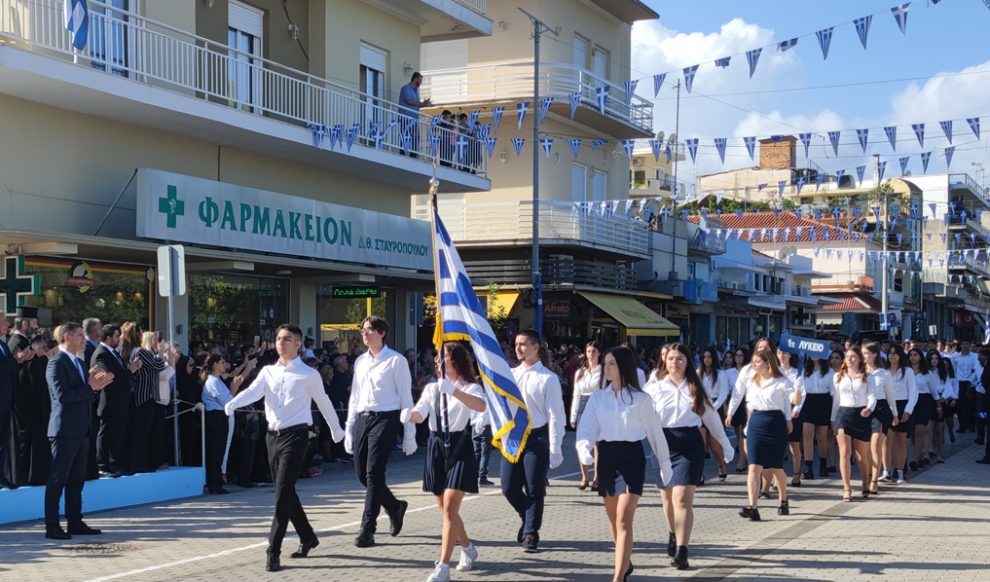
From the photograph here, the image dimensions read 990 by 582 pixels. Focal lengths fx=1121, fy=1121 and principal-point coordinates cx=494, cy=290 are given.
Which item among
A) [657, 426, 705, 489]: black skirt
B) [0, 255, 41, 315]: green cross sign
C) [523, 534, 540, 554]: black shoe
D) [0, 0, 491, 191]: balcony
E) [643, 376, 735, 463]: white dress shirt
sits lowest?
[523, 534, 540, 554]: black shoe

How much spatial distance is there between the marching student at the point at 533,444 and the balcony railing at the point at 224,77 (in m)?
6.75

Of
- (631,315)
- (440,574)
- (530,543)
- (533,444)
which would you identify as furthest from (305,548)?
(631,315)

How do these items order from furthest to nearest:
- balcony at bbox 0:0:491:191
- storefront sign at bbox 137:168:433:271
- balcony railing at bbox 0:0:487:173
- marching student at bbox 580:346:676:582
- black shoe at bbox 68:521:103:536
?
1. storefront sign at bbox 137:168:433:271
2. balcony railing at bbox 0:0:487:173
3. balcony at bbox 0:0:491:191
4. black shoe at bbox 68:521:103:536
5. marching student at bbox 580:346:676:582

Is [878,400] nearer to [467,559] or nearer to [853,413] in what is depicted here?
[853,413]

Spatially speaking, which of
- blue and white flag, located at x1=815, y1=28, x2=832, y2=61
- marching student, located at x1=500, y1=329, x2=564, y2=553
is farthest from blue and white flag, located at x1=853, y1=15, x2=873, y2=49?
marching student, located at x1=500, y1=329, x2=564, y2=553

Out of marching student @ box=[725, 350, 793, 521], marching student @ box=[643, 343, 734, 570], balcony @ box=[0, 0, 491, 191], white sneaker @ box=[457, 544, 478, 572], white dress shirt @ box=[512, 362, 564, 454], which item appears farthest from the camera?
balcony @ box=[0, 0, 491, 191]

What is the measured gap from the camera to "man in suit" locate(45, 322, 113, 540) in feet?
32.9

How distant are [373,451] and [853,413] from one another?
646cm

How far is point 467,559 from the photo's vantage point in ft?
29.0

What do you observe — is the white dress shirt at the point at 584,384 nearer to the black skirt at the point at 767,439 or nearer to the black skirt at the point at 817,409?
the black skirt at the point at 767,439

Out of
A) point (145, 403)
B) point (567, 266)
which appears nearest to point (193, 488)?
point (145, 403)

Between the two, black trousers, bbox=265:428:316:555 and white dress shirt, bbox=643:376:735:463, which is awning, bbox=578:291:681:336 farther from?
black trousers, bbox=265:428:316:555

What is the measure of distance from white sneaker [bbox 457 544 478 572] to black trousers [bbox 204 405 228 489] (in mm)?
5509

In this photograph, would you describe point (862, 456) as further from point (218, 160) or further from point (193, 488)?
point (218, 160)
